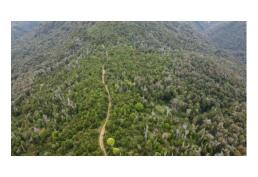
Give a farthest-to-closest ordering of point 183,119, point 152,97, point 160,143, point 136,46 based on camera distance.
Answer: point 136,46 → point 152,97 → point 183,119 → point 160,143

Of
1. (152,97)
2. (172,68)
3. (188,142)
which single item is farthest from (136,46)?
(188,142)

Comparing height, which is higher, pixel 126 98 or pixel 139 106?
pixel 126 98

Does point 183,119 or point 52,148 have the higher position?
point 183,119

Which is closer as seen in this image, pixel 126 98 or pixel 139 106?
pixel 139 106

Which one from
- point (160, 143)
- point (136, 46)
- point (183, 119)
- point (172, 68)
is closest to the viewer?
point (160, 143)

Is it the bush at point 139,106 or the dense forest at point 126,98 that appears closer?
the dense forest at point 126,98

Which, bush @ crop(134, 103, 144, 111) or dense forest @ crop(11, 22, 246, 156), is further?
bush @ crop(134, 103, 144, 111)

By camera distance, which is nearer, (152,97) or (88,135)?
(88,135)
